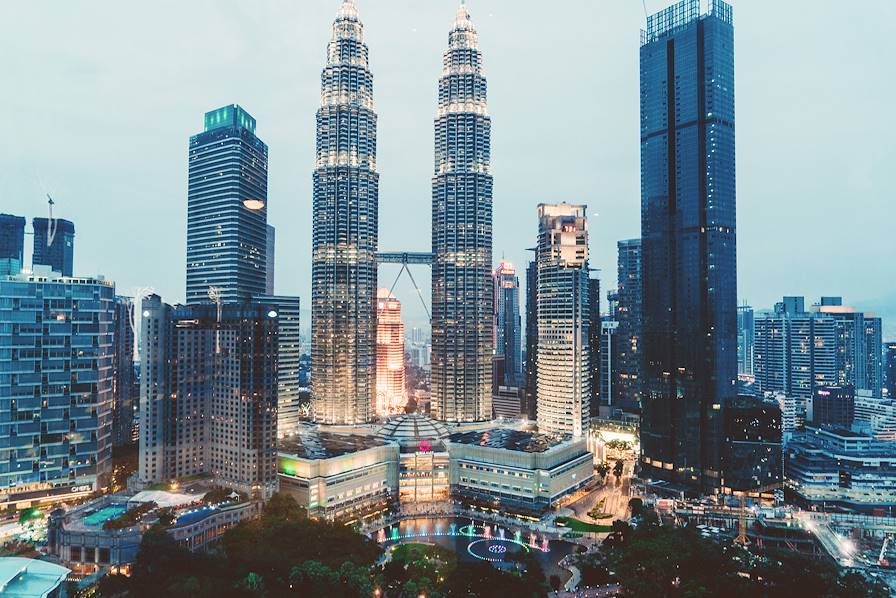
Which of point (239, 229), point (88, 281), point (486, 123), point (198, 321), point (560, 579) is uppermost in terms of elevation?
point (486, 123)

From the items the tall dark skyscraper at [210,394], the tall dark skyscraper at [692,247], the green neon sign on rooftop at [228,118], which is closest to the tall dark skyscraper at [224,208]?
the green neon sign on rooftop at [228,118]

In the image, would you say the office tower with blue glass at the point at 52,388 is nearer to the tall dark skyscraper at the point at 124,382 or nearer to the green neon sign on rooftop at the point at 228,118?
the tall dark skyscraper at the point at 124,382

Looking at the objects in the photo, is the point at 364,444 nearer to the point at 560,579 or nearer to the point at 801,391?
the point at 560,579

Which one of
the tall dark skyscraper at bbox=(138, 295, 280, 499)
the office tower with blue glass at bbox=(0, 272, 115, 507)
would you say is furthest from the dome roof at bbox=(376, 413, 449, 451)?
the office tower with blue glass at bbox=(0, 272, 115, 507)

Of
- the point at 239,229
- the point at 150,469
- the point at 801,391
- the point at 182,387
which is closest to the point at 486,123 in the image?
the point at 239,229

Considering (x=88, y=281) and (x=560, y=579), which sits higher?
(x=88, y=281)

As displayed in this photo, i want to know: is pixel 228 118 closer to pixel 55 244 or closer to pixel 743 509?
pixel 55 244

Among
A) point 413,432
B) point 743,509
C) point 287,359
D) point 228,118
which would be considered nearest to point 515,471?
point 413,432
